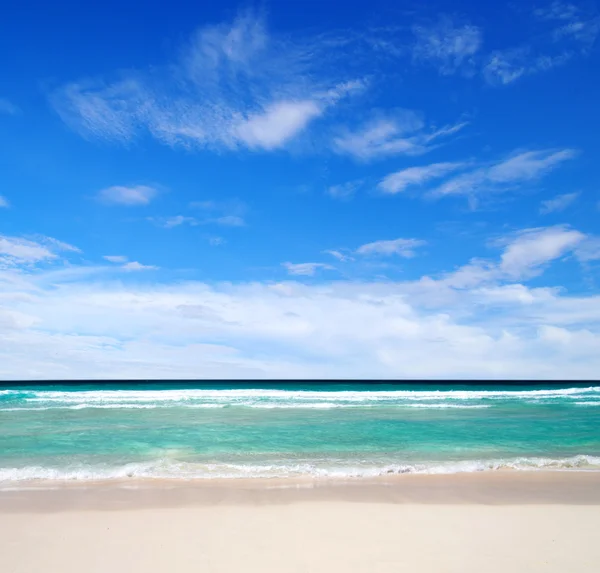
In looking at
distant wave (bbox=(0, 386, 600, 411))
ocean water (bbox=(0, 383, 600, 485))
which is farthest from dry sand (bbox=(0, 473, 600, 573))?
distant wave (bbox=(0, 386, 600, 411))

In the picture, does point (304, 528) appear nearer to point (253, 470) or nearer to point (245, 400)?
point (253, 470)

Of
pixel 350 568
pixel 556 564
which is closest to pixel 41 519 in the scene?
pixel 350 568

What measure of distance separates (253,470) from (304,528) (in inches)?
138

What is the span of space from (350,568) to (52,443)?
10.6 m

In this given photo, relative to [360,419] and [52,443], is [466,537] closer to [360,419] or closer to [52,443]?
[52,443]

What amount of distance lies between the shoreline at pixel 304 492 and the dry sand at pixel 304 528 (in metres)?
0.03

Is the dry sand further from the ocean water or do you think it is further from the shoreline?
the ocean water

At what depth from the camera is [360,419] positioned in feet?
61.1

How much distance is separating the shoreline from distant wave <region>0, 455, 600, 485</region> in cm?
33

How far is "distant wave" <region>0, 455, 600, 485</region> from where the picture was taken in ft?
27.9

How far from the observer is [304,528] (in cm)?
571

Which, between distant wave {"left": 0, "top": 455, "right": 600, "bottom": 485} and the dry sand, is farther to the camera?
distant wave {"left": 0, "top": 455, "right": 600, "bottom": 485}

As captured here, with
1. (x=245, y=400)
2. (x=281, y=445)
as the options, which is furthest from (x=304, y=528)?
(x=245, y=400)

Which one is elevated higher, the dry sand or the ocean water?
Result: the ocean water
